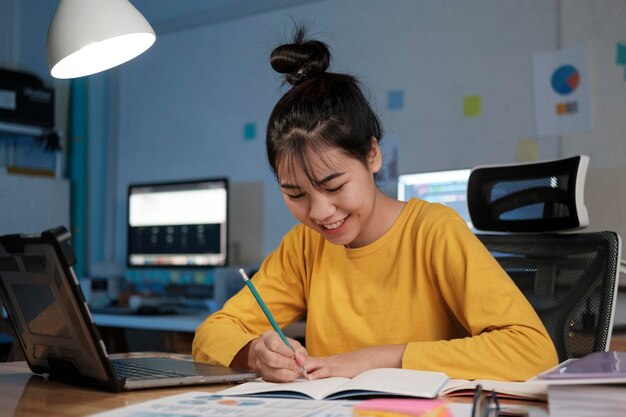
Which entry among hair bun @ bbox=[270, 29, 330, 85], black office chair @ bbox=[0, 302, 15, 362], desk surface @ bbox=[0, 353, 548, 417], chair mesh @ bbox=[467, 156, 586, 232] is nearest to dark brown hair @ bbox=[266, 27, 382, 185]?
hair bun @ bbox=[270, 29, 330, 85]

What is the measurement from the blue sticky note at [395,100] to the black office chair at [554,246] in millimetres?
1216

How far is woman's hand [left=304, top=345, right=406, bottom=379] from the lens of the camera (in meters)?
1.01

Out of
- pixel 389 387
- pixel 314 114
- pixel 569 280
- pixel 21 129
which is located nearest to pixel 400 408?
pixel 389 387

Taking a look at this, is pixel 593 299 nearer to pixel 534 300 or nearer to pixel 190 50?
pixel 534 300

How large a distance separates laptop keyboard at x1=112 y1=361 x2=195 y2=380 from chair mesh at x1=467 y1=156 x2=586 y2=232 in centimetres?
94

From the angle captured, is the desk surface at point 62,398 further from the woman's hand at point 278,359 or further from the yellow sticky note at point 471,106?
the yellow sticky note at point 471,106

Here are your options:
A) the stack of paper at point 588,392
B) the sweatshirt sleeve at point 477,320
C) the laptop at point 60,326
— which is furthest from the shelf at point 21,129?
the stack of paper at point 588,392

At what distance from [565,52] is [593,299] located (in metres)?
1.44

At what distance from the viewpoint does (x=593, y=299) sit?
1426mm

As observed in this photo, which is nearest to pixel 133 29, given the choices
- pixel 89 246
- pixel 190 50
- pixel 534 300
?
pixel 534 300

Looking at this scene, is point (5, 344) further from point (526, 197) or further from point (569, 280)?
point (569, 280)

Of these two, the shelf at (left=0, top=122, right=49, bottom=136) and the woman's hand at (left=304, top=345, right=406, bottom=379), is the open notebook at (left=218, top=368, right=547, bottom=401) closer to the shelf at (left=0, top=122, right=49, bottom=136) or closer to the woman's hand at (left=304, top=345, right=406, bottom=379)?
the woman's hand at (left=304, top=345, right=406, bottom=379)

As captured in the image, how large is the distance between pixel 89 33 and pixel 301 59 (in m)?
0.37

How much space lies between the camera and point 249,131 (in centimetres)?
338
